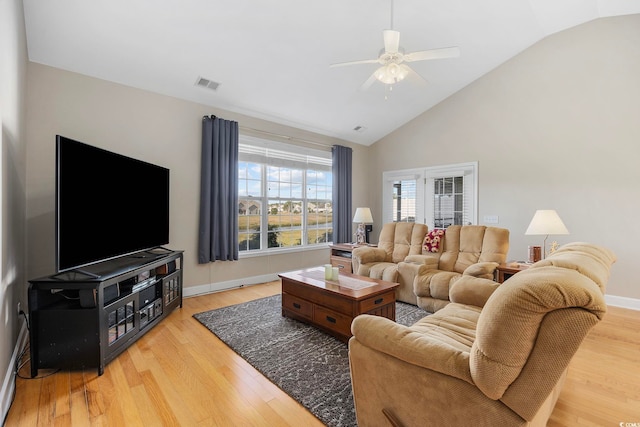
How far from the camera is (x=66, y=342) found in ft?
7.11

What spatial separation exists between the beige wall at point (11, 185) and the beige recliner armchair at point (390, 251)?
336 centimetres

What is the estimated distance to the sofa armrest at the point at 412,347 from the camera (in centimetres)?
122

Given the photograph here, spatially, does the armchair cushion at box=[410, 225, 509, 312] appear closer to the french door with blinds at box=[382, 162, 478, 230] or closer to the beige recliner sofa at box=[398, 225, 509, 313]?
the beige recliner sofa at box=[398, 225, 509, 313]

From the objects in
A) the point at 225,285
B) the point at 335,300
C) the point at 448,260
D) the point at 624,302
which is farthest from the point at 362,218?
the point at 624,302

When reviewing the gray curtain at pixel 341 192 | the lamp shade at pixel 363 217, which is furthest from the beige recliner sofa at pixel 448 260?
the gray curtain at pixel 341 192

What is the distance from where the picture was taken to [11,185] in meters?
2.25

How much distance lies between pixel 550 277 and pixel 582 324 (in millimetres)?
161

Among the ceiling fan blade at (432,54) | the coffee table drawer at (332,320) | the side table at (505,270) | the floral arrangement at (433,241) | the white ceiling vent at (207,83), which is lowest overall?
the coffee table drawer at (332,320)

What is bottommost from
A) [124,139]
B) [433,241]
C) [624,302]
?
[624,302]

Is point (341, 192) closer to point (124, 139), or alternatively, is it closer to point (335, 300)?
point (335, 300)

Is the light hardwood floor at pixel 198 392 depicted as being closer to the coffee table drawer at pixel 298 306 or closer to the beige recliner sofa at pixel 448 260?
the coffee table drawer at pixel 298 306

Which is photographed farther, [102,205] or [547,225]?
[547,225]

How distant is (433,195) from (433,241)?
5.92 feet

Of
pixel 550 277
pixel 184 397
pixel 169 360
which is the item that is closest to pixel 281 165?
pixel 169 360
